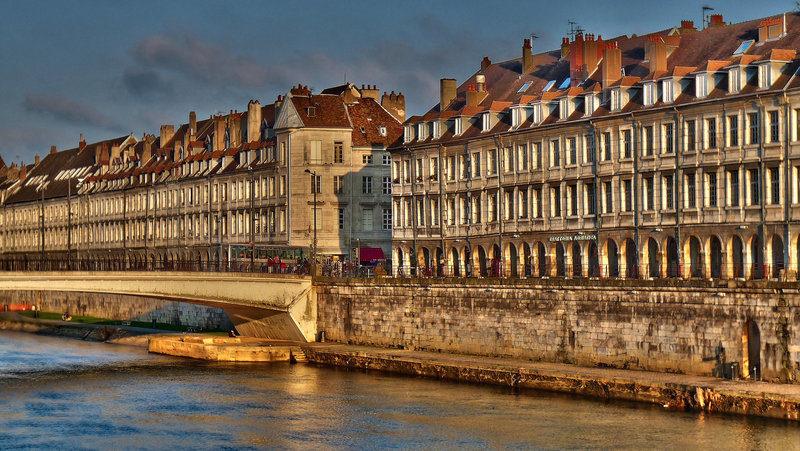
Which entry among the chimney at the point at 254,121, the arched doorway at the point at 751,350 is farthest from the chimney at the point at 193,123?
the arched doorway at the point at 751,350

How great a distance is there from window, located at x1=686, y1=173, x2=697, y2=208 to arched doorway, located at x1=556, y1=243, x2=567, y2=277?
11.2 meters

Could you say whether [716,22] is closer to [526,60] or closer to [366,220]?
[526,60]

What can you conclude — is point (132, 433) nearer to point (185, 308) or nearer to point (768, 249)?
point (768, 249)

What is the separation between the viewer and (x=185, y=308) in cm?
10981

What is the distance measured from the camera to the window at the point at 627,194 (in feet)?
229

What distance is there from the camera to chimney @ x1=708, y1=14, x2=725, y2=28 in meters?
77.4

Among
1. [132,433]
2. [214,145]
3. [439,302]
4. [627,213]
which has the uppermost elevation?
[214,145]

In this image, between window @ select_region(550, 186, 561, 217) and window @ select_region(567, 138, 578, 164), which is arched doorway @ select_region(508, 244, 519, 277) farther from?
window @ select_region(567, 138, 578, 164)

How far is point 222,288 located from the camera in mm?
82375

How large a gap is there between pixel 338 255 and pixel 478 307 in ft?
119

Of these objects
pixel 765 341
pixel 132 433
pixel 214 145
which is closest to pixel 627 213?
pixel 765 341

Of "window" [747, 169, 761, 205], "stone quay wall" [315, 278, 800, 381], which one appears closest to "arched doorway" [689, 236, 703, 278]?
"window" [747, 169, 761, 205]

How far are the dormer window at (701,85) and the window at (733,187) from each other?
14.9 ft

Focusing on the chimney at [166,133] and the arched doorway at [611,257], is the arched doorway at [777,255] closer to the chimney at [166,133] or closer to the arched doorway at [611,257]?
the arched doorway at [611,257]
